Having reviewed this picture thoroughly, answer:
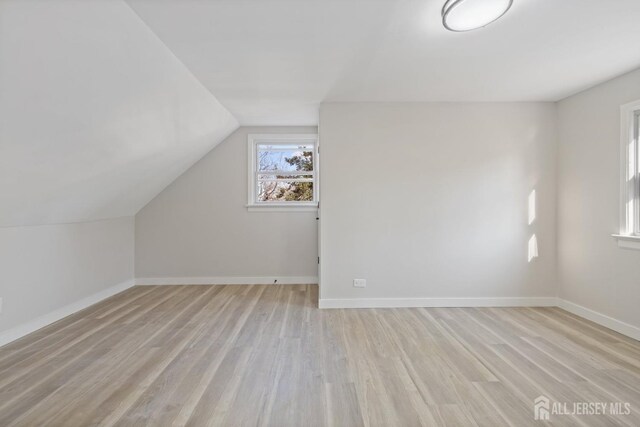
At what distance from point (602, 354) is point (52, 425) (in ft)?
12.2

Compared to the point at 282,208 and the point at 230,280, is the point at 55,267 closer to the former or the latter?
the point at 230,280

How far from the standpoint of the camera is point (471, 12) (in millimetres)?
1956

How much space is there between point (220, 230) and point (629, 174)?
15.6 ft

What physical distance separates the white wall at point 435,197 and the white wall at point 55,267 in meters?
2.77

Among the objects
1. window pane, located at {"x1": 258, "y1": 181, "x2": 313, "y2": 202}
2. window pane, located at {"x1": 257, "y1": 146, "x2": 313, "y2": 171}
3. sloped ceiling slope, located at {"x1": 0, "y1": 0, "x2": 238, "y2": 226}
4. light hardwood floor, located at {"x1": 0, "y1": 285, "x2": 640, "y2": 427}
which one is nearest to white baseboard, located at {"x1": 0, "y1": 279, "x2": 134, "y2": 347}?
light hardwood floor, located at {"x1": 0, "y1": 285, "x2": 640, "y2": 427}

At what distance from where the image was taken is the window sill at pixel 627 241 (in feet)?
9.51

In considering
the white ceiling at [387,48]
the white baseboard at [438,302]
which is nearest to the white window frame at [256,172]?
the white ceiling at [387,48]

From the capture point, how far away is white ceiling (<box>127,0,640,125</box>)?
200 cm

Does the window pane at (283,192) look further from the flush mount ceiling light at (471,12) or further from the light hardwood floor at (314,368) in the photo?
the flush mount ceiling light at (471,12)

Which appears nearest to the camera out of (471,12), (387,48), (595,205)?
(471,12)

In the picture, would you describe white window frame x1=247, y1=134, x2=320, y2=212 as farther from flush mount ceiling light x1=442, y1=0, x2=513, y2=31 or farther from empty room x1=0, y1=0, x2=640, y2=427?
flush mount ceiling light x1=442, y1=0, x2=513, y2=31

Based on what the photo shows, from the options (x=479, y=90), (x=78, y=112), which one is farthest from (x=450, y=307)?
(x=78, y=112)

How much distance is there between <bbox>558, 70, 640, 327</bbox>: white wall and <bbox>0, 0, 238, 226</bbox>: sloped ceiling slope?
3.92 meters

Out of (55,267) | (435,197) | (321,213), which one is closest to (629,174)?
(435,197)
